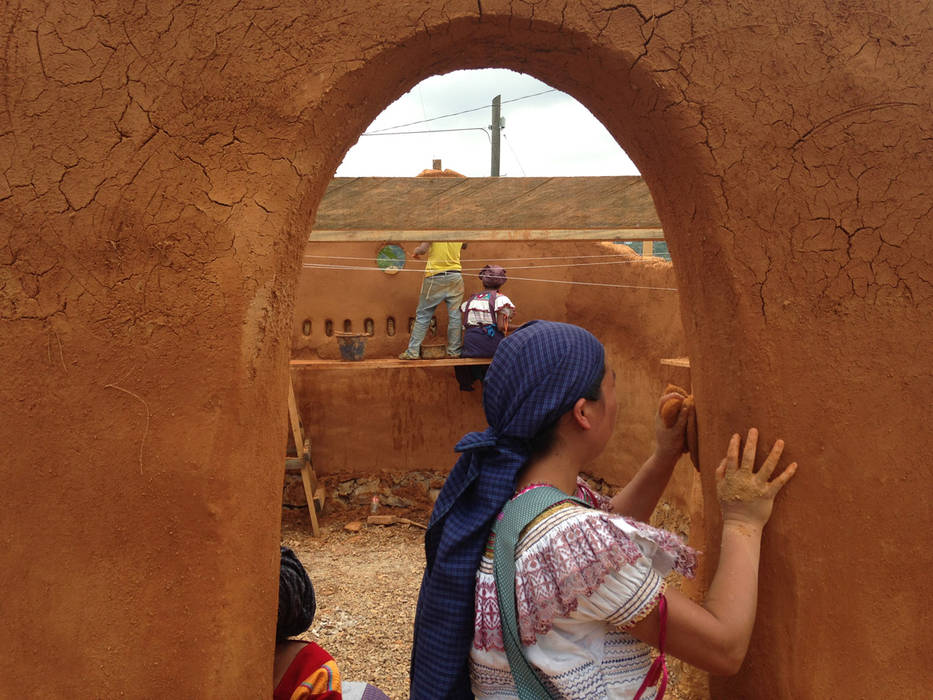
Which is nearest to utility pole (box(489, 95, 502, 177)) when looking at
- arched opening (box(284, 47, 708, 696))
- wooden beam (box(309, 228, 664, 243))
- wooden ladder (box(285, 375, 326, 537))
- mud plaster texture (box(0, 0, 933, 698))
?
arched opening (box(284, 47, 708, 696))

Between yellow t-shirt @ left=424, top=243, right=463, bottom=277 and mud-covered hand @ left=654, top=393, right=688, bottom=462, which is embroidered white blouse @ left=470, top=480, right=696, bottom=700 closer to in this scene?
mud-covered hand @ left=654, top=393, right=688, bottom=462

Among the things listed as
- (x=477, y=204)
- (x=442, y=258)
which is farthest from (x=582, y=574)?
(x=442, y=258)

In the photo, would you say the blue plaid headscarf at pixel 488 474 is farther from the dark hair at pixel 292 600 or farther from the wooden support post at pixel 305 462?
the wooden support post at pixel 305 462

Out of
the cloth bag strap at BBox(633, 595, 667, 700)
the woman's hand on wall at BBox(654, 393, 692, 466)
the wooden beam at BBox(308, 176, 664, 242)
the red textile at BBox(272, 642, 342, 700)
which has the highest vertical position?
the wooden beam at BBox(308, 176, 664, 242)

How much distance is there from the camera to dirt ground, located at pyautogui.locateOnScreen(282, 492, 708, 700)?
5332mm

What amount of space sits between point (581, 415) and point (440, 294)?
655cm

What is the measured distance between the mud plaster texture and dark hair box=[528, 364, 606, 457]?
21.3 inches

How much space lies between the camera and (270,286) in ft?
5.84

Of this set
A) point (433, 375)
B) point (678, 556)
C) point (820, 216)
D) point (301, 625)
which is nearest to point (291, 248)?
point (301, 625)

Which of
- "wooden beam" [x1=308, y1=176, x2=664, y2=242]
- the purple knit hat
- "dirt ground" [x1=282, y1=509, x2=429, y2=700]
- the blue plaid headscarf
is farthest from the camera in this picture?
the purple knit hat

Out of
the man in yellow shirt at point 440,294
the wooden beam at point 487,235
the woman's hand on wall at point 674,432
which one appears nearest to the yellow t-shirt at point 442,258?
the man in yellow shirt at point 440,294

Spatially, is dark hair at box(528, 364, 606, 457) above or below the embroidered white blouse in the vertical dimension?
above

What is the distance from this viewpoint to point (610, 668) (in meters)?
1.43

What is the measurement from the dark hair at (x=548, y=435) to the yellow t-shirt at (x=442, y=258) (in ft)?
21.0
